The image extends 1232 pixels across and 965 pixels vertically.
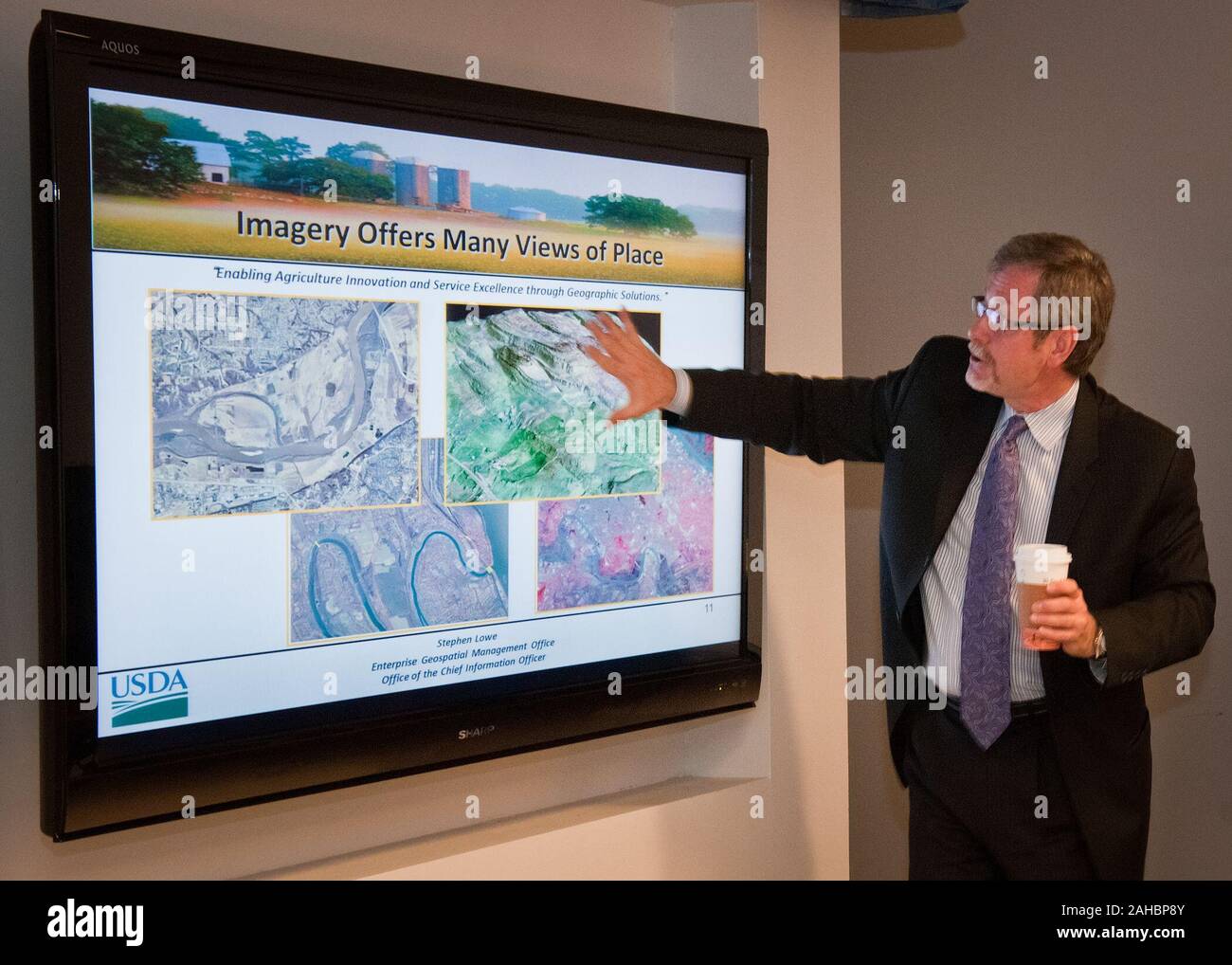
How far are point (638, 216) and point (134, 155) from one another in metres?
1.18

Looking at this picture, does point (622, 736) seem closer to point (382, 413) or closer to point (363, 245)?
point (382, 413)

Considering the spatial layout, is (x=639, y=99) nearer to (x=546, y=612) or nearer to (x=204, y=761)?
(x=546, y=612)

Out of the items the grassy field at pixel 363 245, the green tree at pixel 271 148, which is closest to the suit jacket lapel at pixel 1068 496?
the grassy field at pixel 363 245

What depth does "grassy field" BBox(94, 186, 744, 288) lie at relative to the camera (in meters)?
2.15

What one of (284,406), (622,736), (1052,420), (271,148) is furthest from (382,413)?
(1052,420)

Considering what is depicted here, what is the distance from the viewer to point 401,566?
8.19 ft

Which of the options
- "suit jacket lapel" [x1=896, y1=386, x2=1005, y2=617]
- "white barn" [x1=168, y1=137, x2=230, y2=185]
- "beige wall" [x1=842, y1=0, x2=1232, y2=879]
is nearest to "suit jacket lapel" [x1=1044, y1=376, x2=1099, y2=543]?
"suit jacket lapel" [x1=896, y1=386, x2=1005, y2=617]

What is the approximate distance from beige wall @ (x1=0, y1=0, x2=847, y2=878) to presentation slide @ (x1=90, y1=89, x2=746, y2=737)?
208 mm

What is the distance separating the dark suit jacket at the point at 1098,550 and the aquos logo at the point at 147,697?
123 centimetres

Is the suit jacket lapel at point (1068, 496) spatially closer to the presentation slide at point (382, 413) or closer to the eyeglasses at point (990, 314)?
the eyeglasses at point (990, 314)

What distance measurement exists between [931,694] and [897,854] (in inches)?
51.2

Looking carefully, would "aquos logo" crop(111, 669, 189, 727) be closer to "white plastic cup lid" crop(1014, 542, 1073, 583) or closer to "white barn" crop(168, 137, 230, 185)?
"white barn" crop(168, 137, 230, 185)

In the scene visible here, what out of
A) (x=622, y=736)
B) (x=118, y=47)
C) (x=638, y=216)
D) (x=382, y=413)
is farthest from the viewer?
(x=622, y=736)

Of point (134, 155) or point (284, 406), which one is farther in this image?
point (284, 406)
